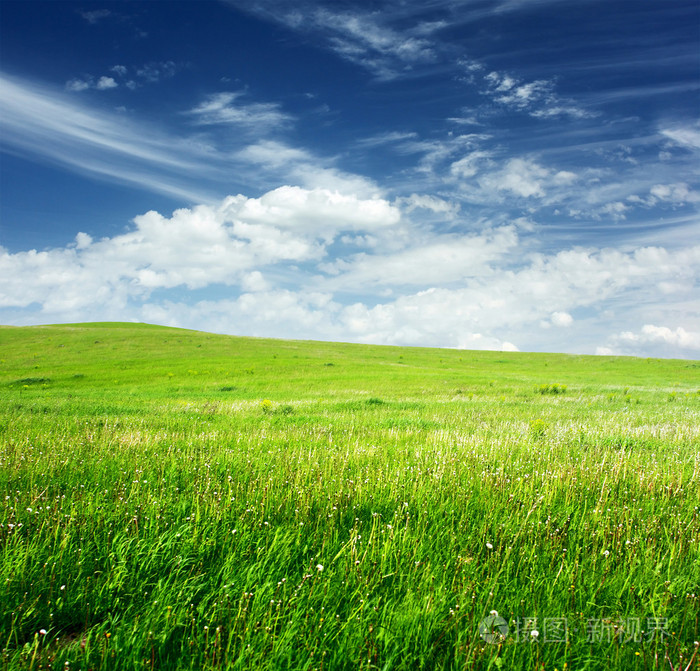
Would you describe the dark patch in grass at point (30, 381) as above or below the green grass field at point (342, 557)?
below

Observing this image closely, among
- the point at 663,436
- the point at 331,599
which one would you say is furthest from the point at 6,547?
the point at 663,436

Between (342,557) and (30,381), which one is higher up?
(342,557)

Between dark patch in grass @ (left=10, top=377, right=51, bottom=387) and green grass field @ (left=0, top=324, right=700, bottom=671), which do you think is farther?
dark patch in grass @ (left=10, top=377, right=51, bottom=387)

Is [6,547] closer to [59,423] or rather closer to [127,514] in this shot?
[127,514]

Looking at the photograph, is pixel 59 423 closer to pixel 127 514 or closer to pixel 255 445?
pixel 255 445

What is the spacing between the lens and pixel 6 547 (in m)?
3.65

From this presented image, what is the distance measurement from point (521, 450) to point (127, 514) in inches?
267

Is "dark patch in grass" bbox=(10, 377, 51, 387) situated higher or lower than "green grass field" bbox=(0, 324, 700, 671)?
lower

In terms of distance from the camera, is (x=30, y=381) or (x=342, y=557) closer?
(x=342, y=557)

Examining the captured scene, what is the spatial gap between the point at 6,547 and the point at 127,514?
40.4 inches

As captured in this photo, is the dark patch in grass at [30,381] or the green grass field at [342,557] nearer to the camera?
the green grass field at [342,557]

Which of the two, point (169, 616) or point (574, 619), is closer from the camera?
point (169, 616)

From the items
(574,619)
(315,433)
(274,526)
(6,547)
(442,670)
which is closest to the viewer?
(442,670)

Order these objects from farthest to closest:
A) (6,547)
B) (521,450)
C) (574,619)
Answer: (521,450)
(6,547)
(574,619)
